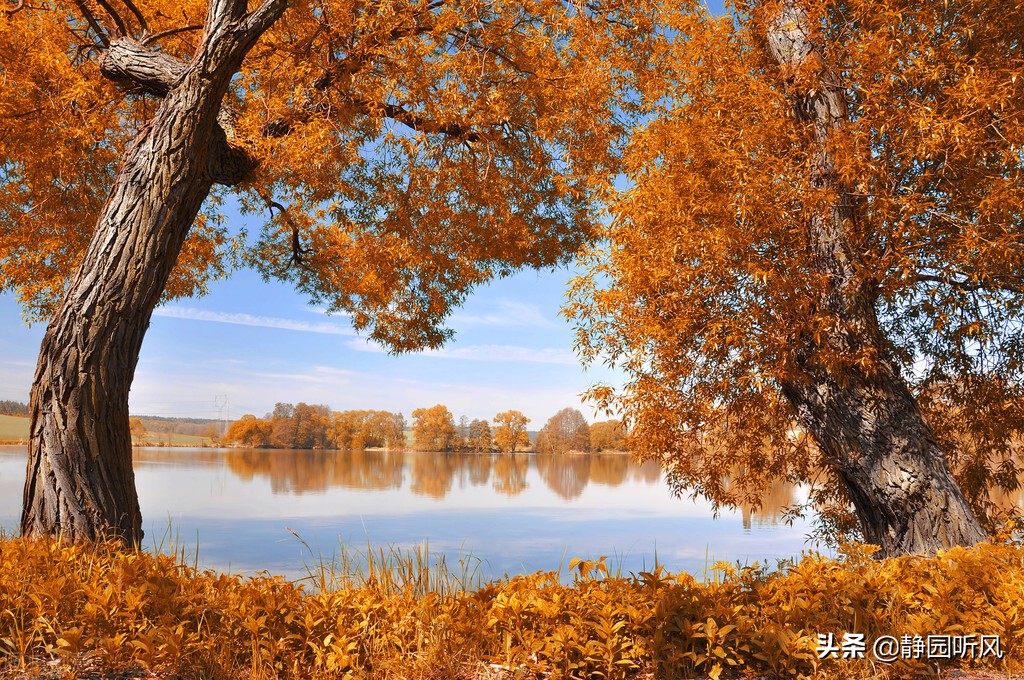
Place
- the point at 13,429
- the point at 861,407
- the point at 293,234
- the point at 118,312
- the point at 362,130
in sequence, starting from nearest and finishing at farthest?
the point at 118,312, the point at 861,407, the point at 362,130, the point at 293,234, the point at 13,429

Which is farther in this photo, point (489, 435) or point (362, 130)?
point (489, 435)

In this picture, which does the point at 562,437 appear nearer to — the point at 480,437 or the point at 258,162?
the point at 480,437

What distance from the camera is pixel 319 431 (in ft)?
125

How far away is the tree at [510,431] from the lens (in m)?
36.8

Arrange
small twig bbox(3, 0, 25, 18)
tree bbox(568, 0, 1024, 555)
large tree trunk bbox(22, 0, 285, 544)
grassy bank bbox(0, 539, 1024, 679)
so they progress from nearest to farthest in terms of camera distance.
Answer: grassy bank bbox(0, 539, 1024, 679) < large tree trunk bbox(22, 0, 285, 544) < tree bbox(568, 0, 1024, 555) < small twig bbox(3, 0, 25, 18)

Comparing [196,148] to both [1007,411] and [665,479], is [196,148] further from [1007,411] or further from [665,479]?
[1007,411]

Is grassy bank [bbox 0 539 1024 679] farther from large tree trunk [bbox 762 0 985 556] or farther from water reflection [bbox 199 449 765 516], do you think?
water reflection [bbox 199 449 765 516]

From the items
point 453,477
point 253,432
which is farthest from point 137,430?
point 453,477

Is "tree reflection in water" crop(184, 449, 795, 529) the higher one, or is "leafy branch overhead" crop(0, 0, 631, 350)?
"leafy branch overhead" crop(0, 0, 631, 350)

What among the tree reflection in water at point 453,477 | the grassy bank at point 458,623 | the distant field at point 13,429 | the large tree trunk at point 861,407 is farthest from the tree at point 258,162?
the distant field at point 13,429

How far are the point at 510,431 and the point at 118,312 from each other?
1296 inches

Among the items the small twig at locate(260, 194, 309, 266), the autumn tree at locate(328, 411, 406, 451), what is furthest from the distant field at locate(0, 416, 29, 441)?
the small twig at locate(260, 194, 309, 266)

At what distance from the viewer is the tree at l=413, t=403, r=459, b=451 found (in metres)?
37.5

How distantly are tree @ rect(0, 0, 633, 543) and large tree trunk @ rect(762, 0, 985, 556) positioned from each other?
2.43m
